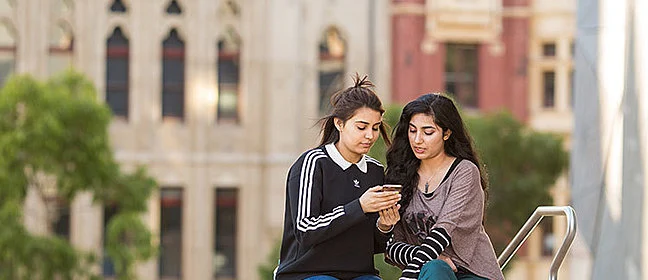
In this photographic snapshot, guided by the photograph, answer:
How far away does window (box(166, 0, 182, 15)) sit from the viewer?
32750mm

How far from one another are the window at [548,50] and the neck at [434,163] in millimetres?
27381

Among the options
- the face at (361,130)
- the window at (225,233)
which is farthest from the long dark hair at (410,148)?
the window at (225,233)

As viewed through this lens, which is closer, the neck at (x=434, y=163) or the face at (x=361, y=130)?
the face at (x=361, y=130)

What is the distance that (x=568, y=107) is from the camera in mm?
34219

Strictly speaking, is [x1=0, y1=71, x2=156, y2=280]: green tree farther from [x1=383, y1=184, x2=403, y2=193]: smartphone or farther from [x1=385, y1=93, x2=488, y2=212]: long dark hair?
[x1=383, y1=184, x2=403, y2=193]: smartphone

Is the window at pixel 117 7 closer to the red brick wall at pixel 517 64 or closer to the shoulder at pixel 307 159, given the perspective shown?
the red brick wall at pixel 517 64

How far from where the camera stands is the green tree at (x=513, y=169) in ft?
101

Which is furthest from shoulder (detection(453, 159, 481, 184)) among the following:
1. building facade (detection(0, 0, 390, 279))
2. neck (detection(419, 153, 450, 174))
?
building facade (detection(0, 0, 390, 279))

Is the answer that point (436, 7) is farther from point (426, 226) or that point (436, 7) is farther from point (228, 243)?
point (426, 226)

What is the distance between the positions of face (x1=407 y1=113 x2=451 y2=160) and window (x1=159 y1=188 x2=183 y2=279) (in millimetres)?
Answer: 25898

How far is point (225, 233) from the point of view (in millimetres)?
33219

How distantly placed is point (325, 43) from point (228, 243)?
16.3 ft

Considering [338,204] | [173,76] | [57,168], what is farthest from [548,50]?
[338,204]

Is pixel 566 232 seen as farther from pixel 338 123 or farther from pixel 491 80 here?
pixel 491 80
